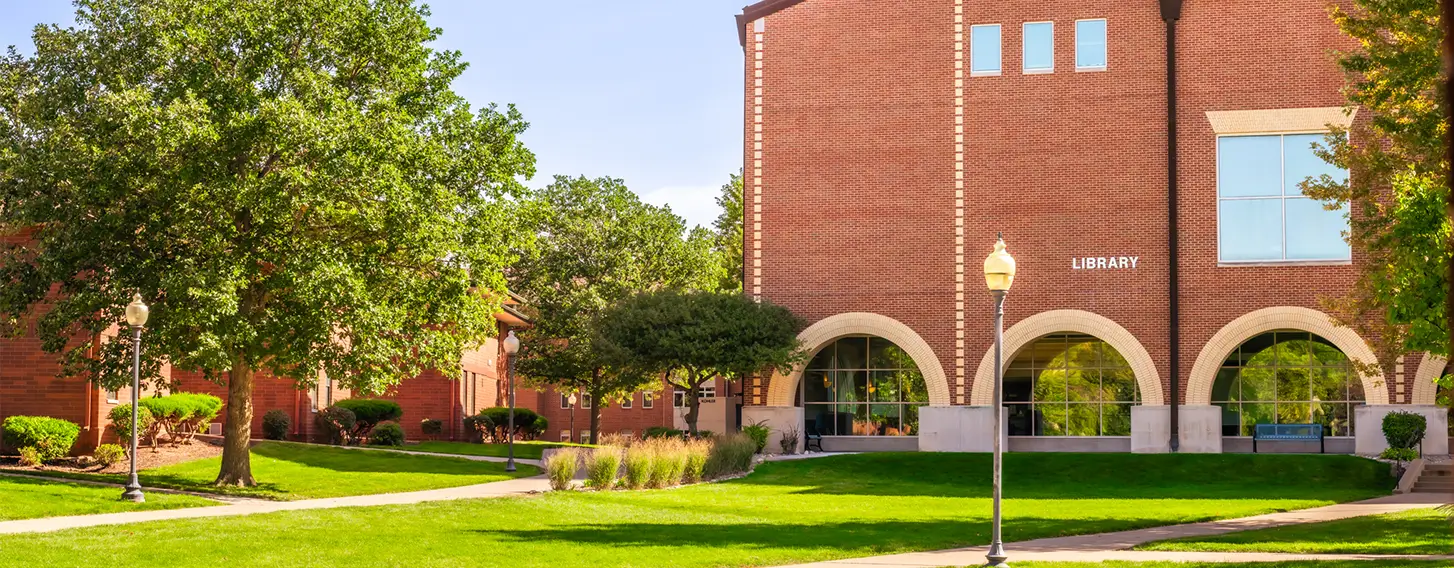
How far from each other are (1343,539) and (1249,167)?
24586 mm

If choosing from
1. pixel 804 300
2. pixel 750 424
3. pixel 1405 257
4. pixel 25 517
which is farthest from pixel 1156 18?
pixel 25 517

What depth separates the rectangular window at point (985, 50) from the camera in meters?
45.1

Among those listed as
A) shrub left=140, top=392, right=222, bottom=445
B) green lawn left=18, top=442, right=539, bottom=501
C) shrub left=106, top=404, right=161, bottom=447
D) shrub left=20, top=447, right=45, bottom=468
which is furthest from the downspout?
shrub left=20, top=447, right=45, bottom=468

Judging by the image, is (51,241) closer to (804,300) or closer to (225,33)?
(225,33)

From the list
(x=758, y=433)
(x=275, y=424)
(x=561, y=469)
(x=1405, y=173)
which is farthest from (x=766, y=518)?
(x=275, y=424)

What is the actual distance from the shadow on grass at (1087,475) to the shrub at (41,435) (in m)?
13.8

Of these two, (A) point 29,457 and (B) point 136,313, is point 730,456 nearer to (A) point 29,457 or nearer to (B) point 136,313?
(A) point 29,457

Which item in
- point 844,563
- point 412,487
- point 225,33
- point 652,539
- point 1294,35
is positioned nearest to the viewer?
point 844,563

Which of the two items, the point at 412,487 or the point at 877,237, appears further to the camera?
the point at 877,237

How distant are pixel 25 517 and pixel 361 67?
34.1 feet

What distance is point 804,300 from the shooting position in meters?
45.6

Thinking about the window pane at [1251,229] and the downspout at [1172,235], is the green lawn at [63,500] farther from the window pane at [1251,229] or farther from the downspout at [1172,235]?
the window pane at [1251,229]

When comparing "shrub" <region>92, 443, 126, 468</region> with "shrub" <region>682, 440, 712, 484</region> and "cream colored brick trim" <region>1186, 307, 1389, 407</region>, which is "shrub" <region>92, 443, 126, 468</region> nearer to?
"shrub" <region>682, 440, 712, 484</region>

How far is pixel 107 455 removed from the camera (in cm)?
2964
